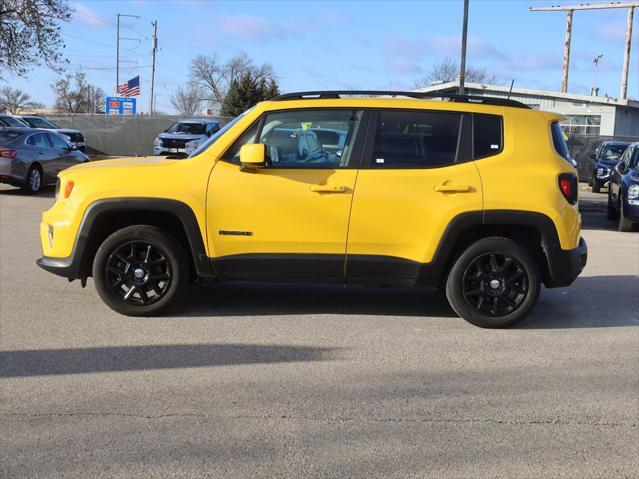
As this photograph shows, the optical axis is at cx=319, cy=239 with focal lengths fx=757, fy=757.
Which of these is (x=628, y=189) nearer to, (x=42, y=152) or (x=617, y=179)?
(x=617, y=179)

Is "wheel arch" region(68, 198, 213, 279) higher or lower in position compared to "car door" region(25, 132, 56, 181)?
lower

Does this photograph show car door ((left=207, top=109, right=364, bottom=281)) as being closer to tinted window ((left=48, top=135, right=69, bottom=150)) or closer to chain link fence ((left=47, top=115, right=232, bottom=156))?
tinted window ((left=48, top=135, right=69, bottom=150))

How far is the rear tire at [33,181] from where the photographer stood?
17.2m

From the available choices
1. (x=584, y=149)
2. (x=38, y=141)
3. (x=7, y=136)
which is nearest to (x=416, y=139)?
(x=7, y=136)

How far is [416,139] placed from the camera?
21.0ft

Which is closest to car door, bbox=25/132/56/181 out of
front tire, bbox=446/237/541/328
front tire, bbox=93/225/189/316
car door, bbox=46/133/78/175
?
car door, bbox=46/133/78/175

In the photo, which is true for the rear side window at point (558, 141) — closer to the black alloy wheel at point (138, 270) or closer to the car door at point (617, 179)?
the black alloy wheel at point (138, 270)

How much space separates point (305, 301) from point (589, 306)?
9.20 feet

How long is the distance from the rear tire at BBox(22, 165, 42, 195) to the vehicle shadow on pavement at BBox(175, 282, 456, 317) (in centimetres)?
1093

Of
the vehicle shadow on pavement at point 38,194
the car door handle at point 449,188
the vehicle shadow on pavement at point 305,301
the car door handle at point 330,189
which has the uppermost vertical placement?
the car door handle at point 449,188

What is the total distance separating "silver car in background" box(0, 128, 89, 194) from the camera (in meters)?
16.8

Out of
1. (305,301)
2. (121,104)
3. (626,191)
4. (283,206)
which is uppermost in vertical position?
(121,104)

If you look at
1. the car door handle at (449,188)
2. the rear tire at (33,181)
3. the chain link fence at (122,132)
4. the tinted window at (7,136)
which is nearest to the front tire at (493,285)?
the car door handle at (449,188)

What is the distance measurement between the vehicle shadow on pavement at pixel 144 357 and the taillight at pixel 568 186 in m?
2.40
